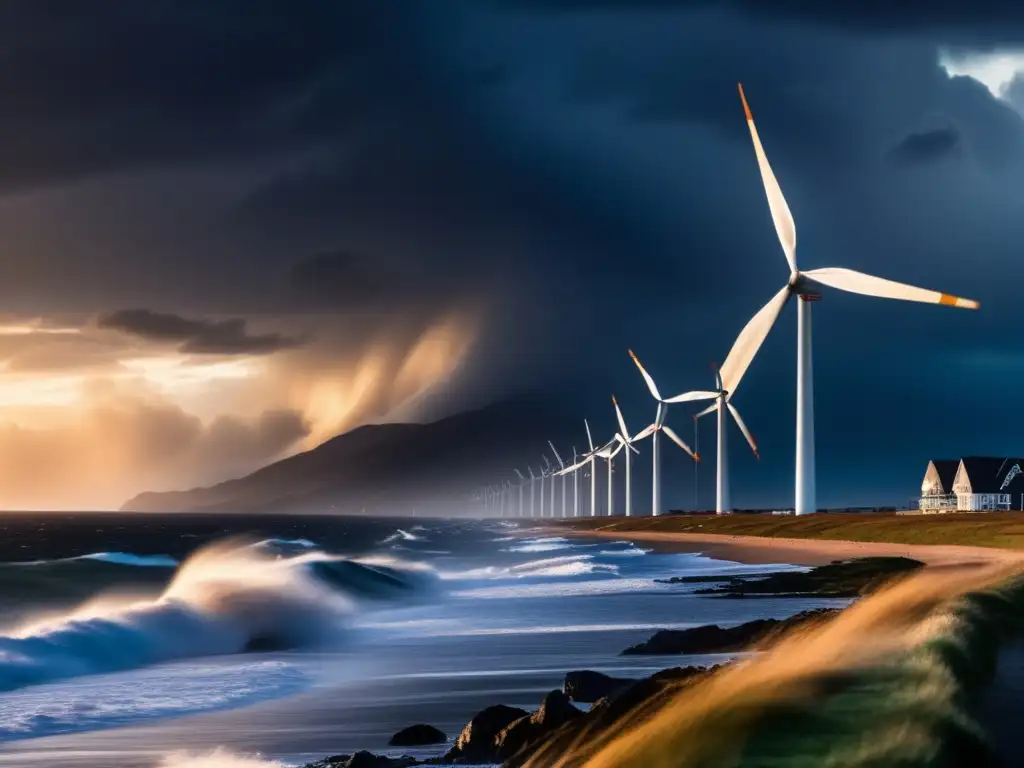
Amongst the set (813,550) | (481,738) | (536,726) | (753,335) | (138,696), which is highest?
(753,335)

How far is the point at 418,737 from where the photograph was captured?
20562mm

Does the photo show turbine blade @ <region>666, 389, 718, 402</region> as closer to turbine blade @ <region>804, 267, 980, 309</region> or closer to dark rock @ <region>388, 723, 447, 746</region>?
turbine blade @ <region>804, 267, 980, 309</region>

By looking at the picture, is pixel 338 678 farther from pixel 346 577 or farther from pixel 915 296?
pixel 915 296

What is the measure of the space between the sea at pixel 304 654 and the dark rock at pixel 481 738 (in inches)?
49.1

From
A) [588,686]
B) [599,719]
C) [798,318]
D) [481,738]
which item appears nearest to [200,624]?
[588,686]

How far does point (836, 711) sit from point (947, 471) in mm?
186824

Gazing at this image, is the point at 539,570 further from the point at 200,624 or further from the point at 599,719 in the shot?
the point at 599,719

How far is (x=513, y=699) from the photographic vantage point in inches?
960

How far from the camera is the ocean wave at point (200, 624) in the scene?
3888 centimetres

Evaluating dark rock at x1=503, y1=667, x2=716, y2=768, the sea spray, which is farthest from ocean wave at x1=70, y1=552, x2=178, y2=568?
the sea spray

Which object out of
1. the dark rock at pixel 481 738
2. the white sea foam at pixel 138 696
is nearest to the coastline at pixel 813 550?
the white sea foam at pixel 138 696

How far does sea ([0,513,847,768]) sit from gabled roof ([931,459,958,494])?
377ft

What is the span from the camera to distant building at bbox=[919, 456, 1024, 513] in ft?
573

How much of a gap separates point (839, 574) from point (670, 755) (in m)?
44.8
